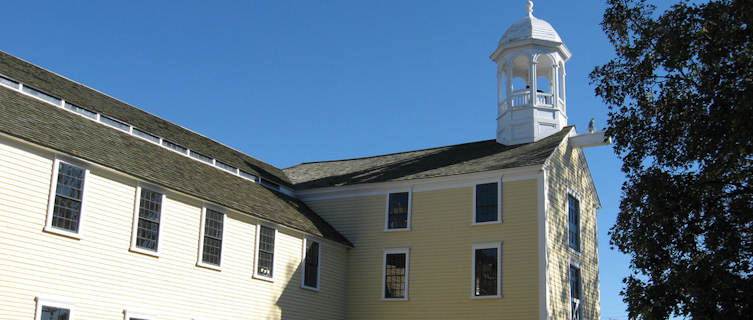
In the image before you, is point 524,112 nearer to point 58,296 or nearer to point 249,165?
point 249,165

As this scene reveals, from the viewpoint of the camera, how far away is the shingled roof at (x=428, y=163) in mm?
26531

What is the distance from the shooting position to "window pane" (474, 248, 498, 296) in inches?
966

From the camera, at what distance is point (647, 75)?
19141 mm

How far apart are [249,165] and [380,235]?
19.9 ft

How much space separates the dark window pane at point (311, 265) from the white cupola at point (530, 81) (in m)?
9.25

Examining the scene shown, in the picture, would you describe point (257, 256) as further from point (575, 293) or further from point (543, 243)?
point (575, 293)

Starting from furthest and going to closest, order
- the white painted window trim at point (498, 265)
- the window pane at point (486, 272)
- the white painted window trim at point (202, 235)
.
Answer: the window pane at point (486, 272)
the white painted window trim at point (498, 265)
the white painted window trim at point (202, 235)

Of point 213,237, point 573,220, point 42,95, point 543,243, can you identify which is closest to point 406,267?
point 543,243

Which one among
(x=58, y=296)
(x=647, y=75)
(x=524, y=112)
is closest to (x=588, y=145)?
(x=524, y=112)

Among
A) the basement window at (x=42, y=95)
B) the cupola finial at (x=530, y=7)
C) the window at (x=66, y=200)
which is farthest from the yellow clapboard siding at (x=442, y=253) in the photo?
the window at (x=66, y=200)

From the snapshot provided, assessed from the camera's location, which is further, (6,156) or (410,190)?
(410,190)

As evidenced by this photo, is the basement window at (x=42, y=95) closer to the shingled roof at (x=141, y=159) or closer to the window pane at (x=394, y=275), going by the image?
the shingled roof at (x=141, y=159)

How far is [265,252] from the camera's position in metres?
24.0

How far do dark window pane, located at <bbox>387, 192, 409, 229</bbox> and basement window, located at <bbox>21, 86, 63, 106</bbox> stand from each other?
12290 mm
